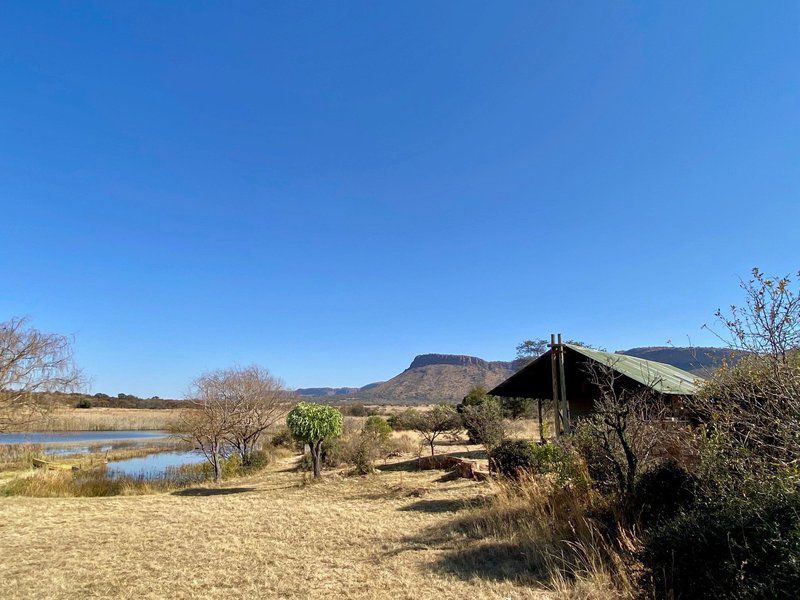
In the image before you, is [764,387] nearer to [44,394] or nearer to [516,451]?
[516,451]

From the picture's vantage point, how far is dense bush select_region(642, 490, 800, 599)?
2.76m

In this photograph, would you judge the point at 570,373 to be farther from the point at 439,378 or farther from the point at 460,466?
the point at 439,378

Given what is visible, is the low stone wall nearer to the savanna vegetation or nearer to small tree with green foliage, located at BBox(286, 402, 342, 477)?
the savanna vegetation

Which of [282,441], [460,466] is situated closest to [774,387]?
[460,466]

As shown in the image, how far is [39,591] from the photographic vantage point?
523 centimetres

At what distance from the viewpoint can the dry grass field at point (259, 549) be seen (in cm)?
515

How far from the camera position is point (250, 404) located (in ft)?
69.8

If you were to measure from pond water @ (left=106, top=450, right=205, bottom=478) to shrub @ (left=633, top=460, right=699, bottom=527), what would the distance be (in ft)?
65.1

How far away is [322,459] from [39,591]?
1349 centimetres

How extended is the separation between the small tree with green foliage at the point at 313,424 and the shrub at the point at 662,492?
1032cm

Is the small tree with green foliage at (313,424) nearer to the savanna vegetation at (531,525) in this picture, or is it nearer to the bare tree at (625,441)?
the savanna vegetation at (531,525)

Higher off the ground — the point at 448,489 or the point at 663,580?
the point at 663,580

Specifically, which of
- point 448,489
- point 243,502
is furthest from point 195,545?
point 448,489

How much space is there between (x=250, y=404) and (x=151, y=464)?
7.87 meters
